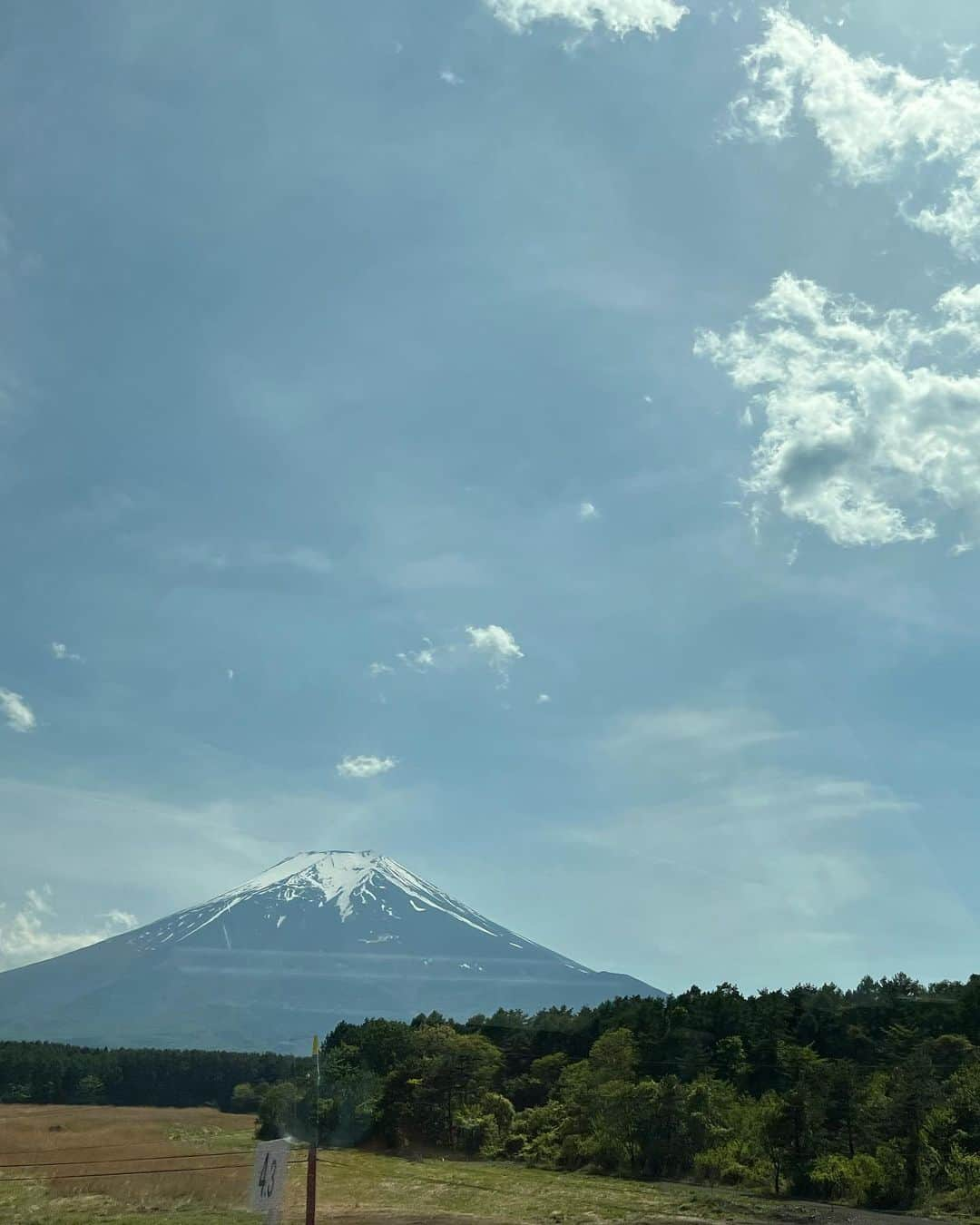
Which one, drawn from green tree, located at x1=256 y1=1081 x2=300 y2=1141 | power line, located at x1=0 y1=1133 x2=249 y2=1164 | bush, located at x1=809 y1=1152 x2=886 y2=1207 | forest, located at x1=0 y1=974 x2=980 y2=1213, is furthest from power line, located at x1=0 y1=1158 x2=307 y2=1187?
bush, located at x1=809 y1=1152 x2=886 y2=1207

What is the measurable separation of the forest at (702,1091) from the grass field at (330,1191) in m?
3.50

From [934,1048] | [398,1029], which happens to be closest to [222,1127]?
[398,1029]

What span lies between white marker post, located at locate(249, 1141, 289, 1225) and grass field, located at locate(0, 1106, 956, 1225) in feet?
49.4

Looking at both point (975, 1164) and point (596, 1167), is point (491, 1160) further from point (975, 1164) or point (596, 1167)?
point (975, 1164)

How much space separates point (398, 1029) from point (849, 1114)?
147 ft

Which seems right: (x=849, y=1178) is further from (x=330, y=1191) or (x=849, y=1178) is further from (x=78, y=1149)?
(x=78, y=1149)

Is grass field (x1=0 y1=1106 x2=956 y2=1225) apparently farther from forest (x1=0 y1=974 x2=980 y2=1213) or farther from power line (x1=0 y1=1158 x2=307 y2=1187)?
forest (x1=0 y1=974 x2=980 y2=1213)

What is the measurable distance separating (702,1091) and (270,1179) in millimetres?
40971

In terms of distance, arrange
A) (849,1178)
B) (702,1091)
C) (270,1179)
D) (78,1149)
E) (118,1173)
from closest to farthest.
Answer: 1. (270,1179)
2. (849,1178)
3. (118,1173)
4. (702,1091)
5. (78,1149)

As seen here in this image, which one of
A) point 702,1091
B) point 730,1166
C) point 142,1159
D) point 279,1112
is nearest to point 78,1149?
point 142,1159

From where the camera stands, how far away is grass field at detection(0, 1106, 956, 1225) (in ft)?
A: 134

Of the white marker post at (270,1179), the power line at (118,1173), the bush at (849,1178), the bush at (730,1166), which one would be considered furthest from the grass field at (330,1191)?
the white marker post at (270,1179)

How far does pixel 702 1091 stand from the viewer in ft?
196

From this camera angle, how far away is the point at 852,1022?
68375mm
